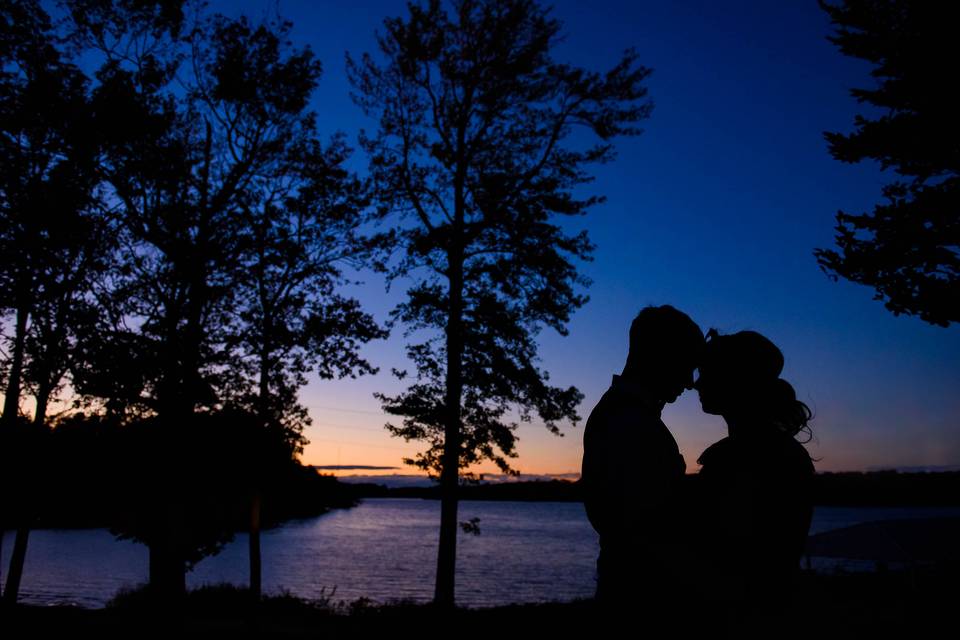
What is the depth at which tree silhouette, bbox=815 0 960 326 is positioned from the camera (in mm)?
15461

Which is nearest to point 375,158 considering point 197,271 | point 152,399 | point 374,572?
point 197,271

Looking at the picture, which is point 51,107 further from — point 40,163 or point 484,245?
point 484,245

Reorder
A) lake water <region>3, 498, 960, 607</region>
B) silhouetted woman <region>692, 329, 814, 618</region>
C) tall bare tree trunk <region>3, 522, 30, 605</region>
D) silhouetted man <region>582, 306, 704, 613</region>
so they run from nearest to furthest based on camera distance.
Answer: silhouetted man <region>582, 306, 704, 613</region> → silhouetted woman <region>692, 329, 814, 618</region> → tall bare tree trunk <region>3, 522, 30, 605</region> → lake water <region>3, 498, 960, 607</region>

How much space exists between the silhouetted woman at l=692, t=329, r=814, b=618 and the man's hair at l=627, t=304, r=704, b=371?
14.8 inches

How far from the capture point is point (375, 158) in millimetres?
20328

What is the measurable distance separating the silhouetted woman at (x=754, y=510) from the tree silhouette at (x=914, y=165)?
15220mm

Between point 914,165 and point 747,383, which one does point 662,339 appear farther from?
point 914,165

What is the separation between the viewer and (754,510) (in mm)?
2412

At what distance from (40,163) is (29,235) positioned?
2.50 meters

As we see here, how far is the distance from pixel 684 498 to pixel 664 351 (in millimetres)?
529

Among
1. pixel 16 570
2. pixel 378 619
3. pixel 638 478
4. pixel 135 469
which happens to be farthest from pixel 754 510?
pixel 135 469

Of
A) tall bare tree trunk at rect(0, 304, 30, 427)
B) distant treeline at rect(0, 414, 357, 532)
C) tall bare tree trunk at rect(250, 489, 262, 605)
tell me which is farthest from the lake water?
tall bare tree trunk at rect(0, 304, 30, 427)

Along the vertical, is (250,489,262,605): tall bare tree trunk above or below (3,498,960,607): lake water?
above

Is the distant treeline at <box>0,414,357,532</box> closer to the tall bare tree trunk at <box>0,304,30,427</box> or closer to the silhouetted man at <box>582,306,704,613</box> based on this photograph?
the tall bare tree trunk at <box>0,304,30,427</box>
